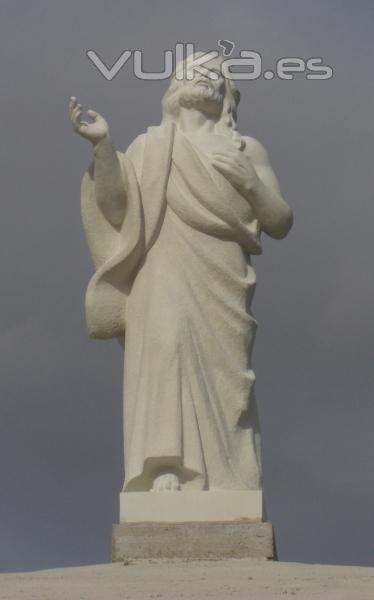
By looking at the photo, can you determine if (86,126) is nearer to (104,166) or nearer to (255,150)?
(104,166)

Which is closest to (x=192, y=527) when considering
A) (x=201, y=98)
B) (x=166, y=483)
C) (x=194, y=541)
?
(x=194, y=541)

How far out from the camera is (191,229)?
46.1 feet

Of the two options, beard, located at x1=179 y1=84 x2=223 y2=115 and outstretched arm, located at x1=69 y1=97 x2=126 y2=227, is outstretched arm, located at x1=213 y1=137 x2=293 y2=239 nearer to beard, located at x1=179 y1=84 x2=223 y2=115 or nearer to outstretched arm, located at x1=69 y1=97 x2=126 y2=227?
beard, located at x1=179 y1=84 x2=223 y2=115

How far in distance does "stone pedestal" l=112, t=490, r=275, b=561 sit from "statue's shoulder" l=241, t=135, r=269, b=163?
9.80 feet

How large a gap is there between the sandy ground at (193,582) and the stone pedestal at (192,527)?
1.27 feet

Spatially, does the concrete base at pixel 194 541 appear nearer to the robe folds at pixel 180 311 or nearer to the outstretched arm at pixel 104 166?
the robe folds at pixel 180 311

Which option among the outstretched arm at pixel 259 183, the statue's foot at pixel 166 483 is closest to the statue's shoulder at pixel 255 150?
the outstretched arm at pixel 259 183

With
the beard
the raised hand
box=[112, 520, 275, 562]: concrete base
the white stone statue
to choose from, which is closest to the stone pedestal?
box=[112, 520, 275, 562]: concrete base

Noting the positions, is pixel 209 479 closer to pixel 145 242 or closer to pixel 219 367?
pixel 219 367

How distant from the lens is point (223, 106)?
14789 millimetres

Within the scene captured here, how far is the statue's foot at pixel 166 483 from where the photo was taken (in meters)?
13.4

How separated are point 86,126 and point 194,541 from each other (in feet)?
11.4

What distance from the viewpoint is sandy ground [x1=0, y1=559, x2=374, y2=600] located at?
1080cm

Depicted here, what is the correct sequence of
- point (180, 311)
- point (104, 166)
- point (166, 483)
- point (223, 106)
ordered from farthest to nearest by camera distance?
1. point (223, 106)
2. point (104, 166)
3. point (180, 311)
4. point (166, 483)
